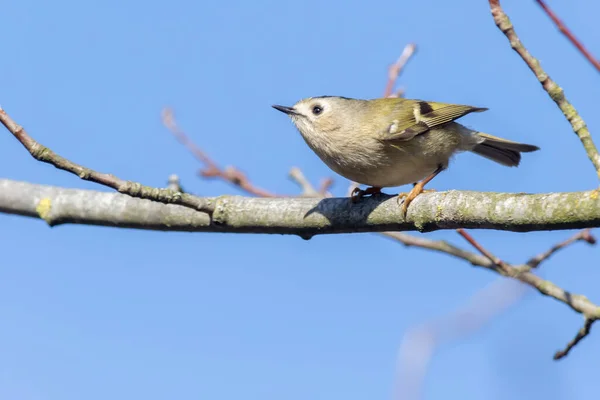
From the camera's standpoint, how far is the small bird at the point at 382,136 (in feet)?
12.2

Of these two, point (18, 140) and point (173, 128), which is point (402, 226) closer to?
point (18, 140)

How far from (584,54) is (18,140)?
1.91 metres

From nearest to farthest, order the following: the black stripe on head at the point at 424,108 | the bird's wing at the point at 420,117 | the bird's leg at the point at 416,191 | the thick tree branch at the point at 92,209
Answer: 1. the bird's leg at the point at 416,191
2. the thick tree branch at the point at 92,209
3. the bird's wing at the point at 420,117
4. the black stripe on head at the point at 424,108

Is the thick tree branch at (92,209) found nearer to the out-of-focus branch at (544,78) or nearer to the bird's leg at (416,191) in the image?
the bird's leg at (416,191)

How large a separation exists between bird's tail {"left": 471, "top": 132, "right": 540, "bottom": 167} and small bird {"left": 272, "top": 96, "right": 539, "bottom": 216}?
0.16 metres

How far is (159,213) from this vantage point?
3.10 meters

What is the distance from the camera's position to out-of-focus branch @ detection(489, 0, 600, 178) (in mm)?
2203

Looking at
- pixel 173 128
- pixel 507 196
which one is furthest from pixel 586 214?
pixel 173 128

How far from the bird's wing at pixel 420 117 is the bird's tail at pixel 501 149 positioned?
35 cm

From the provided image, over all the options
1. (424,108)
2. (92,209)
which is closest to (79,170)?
(92,209)

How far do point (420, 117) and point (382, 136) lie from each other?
41 centimetres

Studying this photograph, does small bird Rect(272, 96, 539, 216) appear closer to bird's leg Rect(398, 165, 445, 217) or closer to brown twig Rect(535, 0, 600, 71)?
bird's leg Rect(398, 165, 445, 217)

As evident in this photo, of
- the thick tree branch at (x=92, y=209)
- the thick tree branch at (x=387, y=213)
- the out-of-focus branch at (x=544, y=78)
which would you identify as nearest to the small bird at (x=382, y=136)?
the thick tree branch at (x=387, y=213)

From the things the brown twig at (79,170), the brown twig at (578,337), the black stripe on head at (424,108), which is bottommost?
the brown twig at (578,337)
